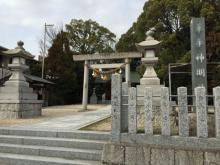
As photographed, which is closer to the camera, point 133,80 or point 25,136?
point 25,136

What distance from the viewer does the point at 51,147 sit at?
20.0 feet

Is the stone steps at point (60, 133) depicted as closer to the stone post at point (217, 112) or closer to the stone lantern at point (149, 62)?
the stone post at point (217, 112)

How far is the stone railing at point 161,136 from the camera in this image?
4.78 metres

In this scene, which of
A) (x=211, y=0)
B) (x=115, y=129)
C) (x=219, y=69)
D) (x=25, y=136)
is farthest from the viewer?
(x=211, y=0)

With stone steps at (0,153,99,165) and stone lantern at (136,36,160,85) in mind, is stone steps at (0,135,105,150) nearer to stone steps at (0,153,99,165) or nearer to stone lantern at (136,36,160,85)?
stone steps at (0,153,99,165)

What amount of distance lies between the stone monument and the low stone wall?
22.0 feet

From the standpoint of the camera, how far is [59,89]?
28219mm

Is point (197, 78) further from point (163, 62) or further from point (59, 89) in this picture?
point (59, 89)

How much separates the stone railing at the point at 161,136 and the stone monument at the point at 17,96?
264 inches

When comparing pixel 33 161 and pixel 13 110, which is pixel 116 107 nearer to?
pixel 33 161

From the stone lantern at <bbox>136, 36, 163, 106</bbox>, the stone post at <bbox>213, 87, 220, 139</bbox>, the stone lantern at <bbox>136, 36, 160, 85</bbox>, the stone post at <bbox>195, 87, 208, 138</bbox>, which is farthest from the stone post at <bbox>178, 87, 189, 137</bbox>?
the stone lantern at <bbox>136, 36, 160, 85</bbox>

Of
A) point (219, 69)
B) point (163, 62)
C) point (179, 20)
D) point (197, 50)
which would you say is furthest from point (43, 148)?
point (179, 20)

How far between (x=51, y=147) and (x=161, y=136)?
257 cm

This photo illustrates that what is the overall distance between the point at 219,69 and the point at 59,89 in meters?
17.7
